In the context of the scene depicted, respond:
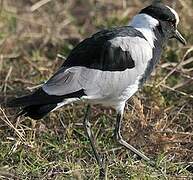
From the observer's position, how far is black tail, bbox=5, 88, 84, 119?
3.43 m

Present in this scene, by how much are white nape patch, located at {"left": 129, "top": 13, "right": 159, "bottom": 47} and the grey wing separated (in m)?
0.11

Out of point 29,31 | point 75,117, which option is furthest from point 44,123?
point 29,31

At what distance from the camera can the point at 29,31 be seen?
19.6 feet

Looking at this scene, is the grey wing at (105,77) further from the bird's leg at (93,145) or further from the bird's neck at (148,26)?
the bird's leg at (93,145)

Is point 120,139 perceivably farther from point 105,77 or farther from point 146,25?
point 146,25

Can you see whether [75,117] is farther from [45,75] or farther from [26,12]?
[26,12]

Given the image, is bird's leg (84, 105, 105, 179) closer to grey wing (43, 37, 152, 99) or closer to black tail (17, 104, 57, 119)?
grey wing (43, 37, 152, 99)

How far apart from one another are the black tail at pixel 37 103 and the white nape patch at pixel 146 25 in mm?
636

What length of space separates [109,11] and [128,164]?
2.98 m

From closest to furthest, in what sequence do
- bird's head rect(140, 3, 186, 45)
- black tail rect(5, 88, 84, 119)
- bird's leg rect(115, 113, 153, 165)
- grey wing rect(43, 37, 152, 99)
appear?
black tail rect(5, 88, 84, 119) → grey wing rect(43, 37, 152, 99) → bird's leg rect(115, 113, 153, 165) → bird's head rect(140, 3, 186, 45)

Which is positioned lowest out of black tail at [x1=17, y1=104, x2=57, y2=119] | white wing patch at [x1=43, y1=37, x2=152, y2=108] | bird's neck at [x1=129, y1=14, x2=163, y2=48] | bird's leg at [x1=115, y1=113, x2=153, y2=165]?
bird's leg at [x1=115, y1=113, x2=153, y2=165]

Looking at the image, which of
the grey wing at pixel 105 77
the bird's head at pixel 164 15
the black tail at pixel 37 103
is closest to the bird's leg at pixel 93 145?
the grey wing at pixel 105 77

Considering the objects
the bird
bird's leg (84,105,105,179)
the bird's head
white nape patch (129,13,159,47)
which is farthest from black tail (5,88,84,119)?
the bird's head

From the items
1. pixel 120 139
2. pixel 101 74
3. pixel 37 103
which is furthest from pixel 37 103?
pixel 120 139
